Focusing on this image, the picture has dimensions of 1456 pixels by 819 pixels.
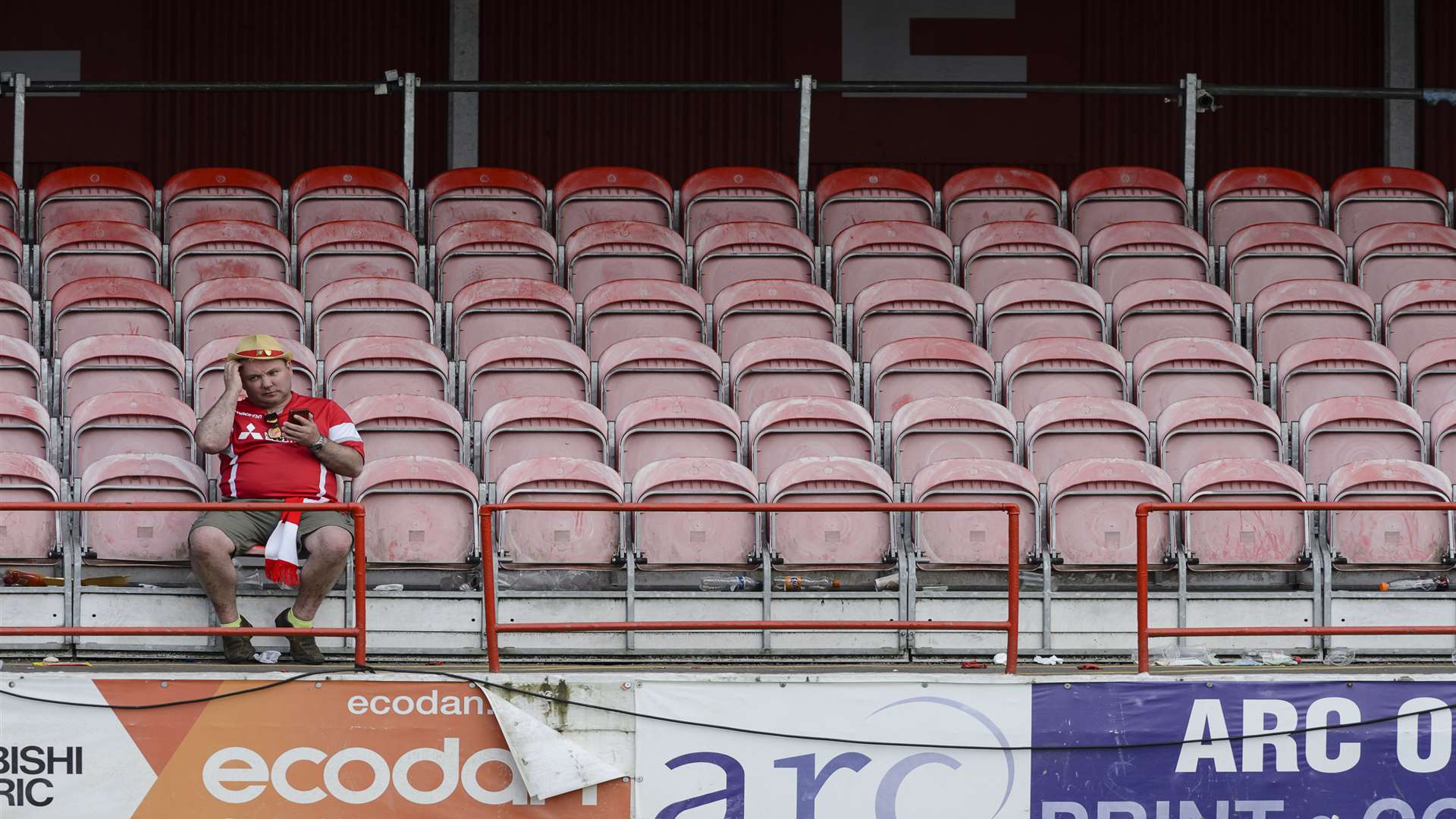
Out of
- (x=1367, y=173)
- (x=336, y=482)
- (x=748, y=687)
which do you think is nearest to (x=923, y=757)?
(x=748, y=687)

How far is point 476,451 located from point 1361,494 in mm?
3594

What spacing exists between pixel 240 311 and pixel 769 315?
7.88 ft

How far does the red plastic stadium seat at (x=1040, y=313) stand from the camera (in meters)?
8.03

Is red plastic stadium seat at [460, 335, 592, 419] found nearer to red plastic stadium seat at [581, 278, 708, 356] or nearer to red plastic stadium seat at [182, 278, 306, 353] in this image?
red plastic stadium seat at [581, 278, 708, 356]

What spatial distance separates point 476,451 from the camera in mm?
7109

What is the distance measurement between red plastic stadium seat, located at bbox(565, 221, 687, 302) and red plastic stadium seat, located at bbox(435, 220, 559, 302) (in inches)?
5.3

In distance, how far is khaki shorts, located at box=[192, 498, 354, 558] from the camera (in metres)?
6.17

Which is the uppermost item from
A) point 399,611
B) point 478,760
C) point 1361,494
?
point 1361,494

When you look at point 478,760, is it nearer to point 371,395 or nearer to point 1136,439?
point 371,395

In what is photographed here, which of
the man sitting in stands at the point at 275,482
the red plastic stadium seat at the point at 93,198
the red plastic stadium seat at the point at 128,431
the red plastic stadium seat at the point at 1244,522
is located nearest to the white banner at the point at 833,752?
the man sitting in stands at the point at 275,482

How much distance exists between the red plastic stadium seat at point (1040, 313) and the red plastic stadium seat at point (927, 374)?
0.45 meters

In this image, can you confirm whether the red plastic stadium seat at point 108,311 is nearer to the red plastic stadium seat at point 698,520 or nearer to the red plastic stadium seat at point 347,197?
the red plastic stadium seat at point 347,197

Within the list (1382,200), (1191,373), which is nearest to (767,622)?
(1191,373)

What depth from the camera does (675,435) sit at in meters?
6.99
